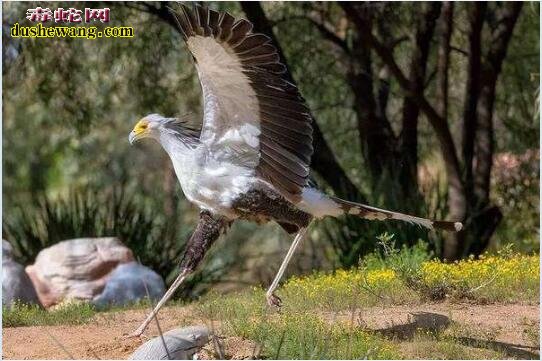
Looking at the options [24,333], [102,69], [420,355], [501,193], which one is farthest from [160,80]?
[420,355]

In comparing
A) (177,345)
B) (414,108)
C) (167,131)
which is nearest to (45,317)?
(167,131)

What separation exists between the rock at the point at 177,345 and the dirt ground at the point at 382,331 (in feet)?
0.30

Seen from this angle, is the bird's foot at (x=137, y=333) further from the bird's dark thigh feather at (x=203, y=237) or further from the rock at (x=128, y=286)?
the rock at (x=128, y=286)

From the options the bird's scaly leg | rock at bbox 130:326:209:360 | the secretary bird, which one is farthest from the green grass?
the secretary bird

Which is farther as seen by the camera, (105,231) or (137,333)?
(105,231)

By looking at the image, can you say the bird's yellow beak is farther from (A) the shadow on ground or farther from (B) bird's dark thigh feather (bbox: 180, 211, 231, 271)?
(A) the shadow on ground

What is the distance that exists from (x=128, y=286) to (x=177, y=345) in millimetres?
4742

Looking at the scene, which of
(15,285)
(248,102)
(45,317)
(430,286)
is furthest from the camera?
(15,285)

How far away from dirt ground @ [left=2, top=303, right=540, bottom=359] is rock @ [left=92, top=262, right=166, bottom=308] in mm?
2624

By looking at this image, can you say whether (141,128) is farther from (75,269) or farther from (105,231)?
(105,231)

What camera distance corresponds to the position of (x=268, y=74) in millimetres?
6297

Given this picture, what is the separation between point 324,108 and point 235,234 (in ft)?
11.2

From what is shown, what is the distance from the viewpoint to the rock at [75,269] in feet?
34.8

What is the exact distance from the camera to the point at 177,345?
231 inches
